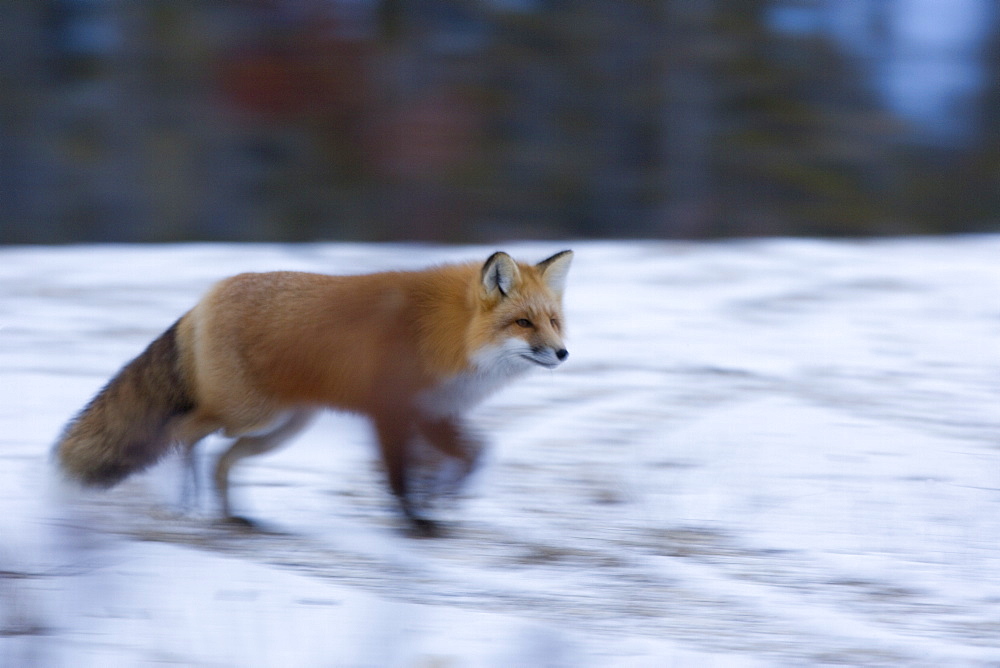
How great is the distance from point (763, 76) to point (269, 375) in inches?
576

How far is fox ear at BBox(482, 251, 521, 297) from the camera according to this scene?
13.8ft

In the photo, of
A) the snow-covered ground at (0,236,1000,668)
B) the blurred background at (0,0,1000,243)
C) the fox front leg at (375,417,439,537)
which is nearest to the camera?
the snow-covered ground at (0,236,1000,668)

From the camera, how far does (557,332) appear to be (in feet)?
14.4

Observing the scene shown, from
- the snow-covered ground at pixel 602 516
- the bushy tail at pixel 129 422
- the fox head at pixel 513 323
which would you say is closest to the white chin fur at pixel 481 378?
the fox head at pixel 513 323

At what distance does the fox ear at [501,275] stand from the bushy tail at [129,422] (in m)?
1.34

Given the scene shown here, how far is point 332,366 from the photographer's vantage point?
4246 millimetres

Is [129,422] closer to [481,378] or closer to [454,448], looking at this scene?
[454,448]

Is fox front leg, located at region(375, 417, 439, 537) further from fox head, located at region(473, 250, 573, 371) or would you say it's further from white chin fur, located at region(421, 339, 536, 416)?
fox head, located at region(473, 250, 573, 371)

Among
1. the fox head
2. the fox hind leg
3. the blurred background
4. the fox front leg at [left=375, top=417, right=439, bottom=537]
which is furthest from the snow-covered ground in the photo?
the blurred background

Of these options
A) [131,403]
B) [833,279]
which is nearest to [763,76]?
[833,279]

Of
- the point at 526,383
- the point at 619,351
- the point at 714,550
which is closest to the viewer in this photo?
the point at 714,550

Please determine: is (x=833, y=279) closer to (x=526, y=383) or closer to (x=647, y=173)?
(x=526, y=383)

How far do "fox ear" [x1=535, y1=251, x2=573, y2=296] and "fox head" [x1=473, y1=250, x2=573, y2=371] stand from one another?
0.44 ft

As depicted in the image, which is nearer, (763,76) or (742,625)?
(742,625)
